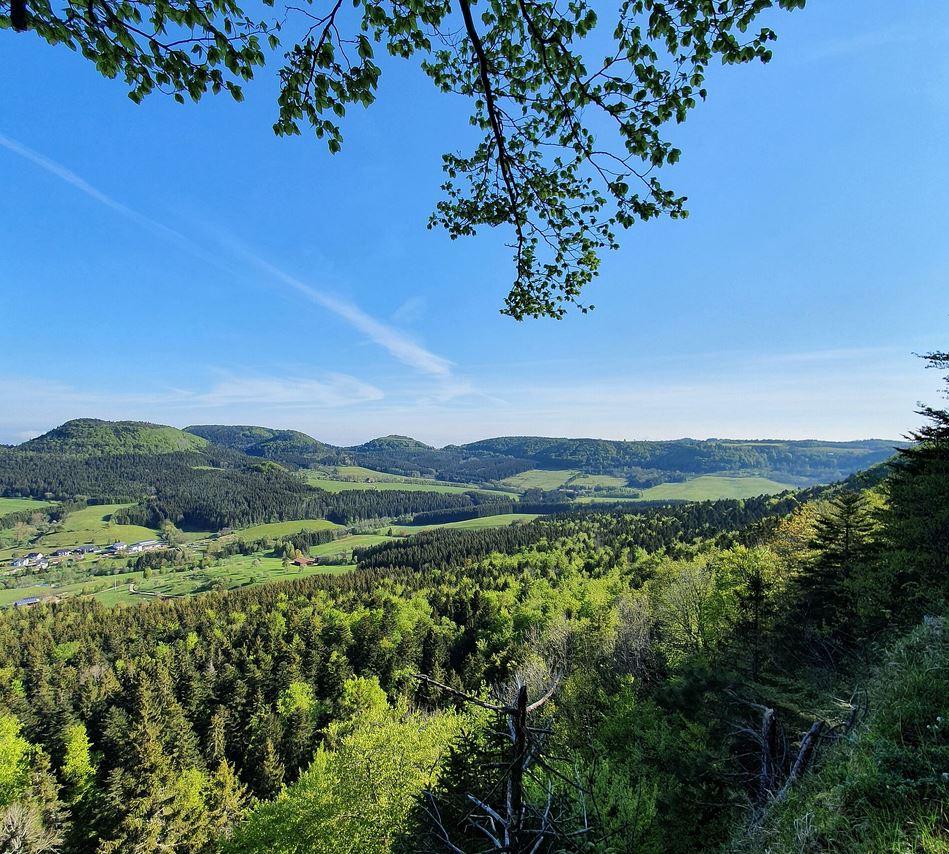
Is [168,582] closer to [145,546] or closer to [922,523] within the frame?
[145,546]

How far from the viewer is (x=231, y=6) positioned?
3.12m

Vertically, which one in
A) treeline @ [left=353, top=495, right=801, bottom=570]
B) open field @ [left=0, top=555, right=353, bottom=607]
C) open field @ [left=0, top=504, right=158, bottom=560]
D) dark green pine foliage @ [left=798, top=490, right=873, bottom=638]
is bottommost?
open field @ [left=0, top=555, right=353, bottom=607]

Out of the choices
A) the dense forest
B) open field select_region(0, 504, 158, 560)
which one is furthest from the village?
the dense forest

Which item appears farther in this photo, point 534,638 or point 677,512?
point 677,512

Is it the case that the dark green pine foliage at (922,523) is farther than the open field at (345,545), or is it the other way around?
the open field at (345,545)

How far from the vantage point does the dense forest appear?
18.0 feet

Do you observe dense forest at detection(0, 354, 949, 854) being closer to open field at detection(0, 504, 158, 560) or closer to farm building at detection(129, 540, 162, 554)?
farm building at detection(129, 540, 162, 554)

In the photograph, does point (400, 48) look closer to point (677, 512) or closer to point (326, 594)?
point (326, 594)

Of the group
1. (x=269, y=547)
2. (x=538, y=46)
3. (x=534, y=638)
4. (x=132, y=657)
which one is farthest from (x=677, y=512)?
(x=269, y=547)

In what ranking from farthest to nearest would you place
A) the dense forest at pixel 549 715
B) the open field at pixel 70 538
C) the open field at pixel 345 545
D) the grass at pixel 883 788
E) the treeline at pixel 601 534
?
the open field at pixel 70 538 → the open field at pixel 345 545 → the treeline at pixel 601 534 → the dense forest at pixel 549 715 → the grass at pixel 883 788

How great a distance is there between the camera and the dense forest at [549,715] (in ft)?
18.0

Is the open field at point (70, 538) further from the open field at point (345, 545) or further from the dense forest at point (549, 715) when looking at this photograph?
the dense forest at point (549, 715)

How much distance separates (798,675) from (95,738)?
196 feet

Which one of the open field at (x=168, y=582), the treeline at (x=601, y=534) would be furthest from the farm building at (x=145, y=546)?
the treeline at (x=601, y=534)
